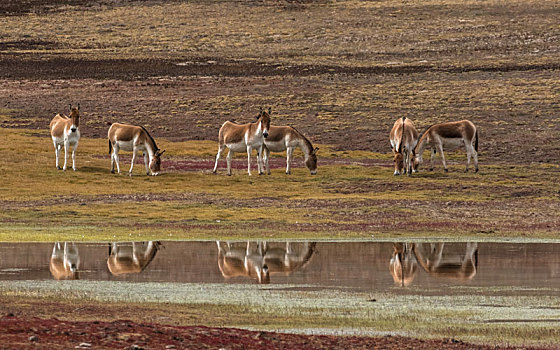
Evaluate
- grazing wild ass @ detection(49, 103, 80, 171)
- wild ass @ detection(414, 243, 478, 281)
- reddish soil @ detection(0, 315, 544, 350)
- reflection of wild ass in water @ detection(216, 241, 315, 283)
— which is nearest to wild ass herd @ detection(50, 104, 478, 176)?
grazing wild ass @ detection(49, 103, 80, 171)

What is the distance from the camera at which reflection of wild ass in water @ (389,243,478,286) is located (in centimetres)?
2154

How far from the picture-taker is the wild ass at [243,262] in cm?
2161

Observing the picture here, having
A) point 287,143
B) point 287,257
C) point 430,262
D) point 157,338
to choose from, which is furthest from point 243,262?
Result: point 287,143

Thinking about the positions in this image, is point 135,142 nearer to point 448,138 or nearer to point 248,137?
point 248,137

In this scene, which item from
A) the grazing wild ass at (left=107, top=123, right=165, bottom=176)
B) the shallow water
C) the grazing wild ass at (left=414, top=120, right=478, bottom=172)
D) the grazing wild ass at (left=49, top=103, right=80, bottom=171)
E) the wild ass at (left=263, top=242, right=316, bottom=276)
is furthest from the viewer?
the grazing wild ass at (left=414, top=120, right=478, bottom=172)

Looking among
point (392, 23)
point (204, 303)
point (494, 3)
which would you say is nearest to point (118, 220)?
point (204, 303)

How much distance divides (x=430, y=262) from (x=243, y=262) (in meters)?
4.29

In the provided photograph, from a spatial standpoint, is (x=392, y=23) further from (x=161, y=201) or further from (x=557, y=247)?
(x=557, y=247)

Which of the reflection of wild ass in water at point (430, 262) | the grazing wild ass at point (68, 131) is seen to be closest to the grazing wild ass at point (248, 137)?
the grazing wild ass at point (68, 131)

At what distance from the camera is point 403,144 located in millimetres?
46062

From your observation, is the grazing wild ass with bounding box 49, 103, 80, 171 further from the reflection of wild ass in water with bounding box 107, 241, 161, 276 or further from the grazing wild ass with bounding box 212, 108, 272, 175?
the reflection of wild ass in water with bounding box 107, 241, 161, 276

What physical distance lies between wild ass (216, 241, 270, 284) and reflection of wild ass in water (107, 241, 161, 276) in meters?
1.70

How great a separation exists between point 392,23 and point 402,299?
378 feet

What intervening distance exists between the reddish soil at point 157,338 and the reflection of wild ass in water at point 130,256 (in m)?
8.10
